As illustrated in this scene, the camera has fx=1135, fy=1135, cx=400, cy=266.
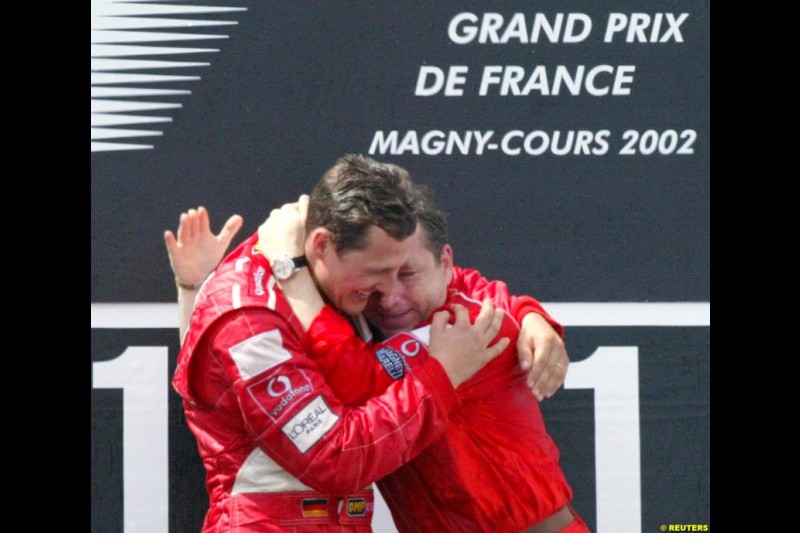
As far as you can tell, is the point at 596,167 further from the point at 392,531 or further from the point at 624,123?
the point at 392,531

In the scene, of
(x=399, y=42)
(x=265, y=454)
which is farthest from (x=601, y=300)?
(x=265, y=454)

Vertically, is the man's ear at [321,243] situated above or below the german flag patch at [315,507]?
above

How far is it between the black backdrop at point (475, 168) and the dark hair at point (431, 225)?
1.40 feet

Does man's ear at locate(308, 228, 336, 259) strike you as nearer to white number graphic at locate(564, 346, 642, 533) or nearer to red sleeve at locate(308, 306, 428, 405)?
red sleeve at locate(308, 306, 428, 405)

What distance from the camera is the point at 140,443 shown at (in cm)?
337

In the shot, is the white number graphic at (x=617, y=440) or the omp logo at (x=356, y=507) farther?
the white number graphic at (x=617, y=440)

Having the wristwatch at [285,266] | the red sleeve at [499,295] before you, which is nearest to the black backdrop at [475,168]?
the red sleeve at [499,295]

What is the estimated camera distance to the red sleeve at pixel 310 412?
8.57 ft

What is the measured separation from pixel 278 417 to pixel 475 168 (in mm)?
1124

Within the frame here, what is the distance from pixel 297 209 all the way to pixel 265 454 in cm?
67

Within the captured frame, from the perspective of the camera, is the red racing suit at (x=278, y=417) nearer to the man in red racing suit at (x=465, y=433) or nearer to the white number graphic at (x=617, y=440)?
the man in red racing suit at (x=465, y=433)

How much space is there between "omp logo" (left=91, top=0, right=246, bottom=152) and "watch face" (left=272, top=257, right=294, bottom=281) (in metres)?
0.78

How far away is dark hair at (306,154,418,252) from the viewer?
268cm

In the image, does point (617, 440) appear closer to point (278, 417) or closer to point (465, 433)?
point (465, 433)
